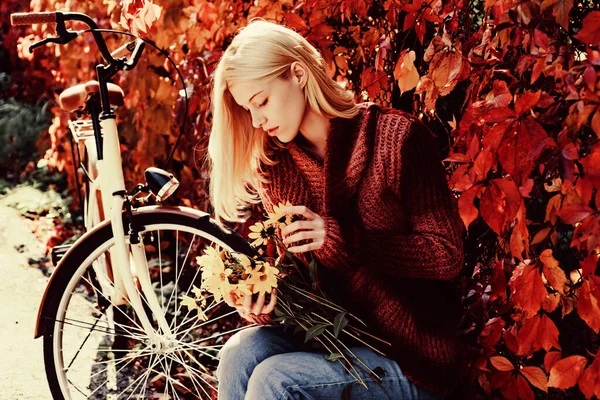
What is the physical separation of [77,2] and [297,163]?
7.50 feet

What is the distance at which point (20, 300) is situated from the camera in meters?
3.72

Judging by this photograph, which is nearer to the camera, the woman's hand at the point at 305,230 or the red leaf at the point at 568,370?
the red leaf at the point at 568,370

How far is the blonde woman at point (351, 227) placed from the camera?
1.85 m

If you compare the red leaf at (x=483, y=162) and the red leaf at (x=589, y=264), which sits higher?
the red leaf at (x=483, y=162)

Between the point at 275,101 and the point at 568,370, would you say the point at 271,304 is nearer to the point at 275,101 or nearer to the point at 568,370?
the point at 275,101

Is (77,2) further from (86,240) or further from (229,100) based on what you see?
(229,100)

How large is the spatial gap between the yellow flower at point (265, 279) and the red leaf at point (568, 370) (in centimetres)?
63

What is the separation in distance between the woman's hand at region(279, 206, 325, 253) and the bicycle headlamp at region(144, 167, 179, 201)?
0.60m

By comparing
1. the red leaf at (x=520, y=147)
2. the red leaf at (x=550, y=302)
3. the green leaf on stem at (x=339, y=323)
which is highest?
the red leaf at (x=520, y=147)

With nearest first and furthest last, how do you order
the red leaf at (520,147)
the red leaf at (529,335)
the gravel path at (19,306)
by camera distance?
the red leaf at (520,147) → the red leaf at (529,335) → the gravel path at (19,306)

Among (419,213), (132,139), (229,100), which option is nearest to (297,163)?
(229,100)

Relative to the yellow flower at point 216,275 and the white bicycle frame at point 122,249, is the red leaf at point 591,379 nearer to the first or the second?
the yellow flower at point 216,275

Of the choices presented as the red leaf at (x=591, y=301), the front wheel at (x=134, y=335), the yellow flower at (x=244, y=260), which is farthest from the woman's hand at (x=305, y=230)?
the red leaf at (x=591, y=301)

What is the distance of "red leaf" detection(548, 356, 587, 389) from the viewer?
156cm
